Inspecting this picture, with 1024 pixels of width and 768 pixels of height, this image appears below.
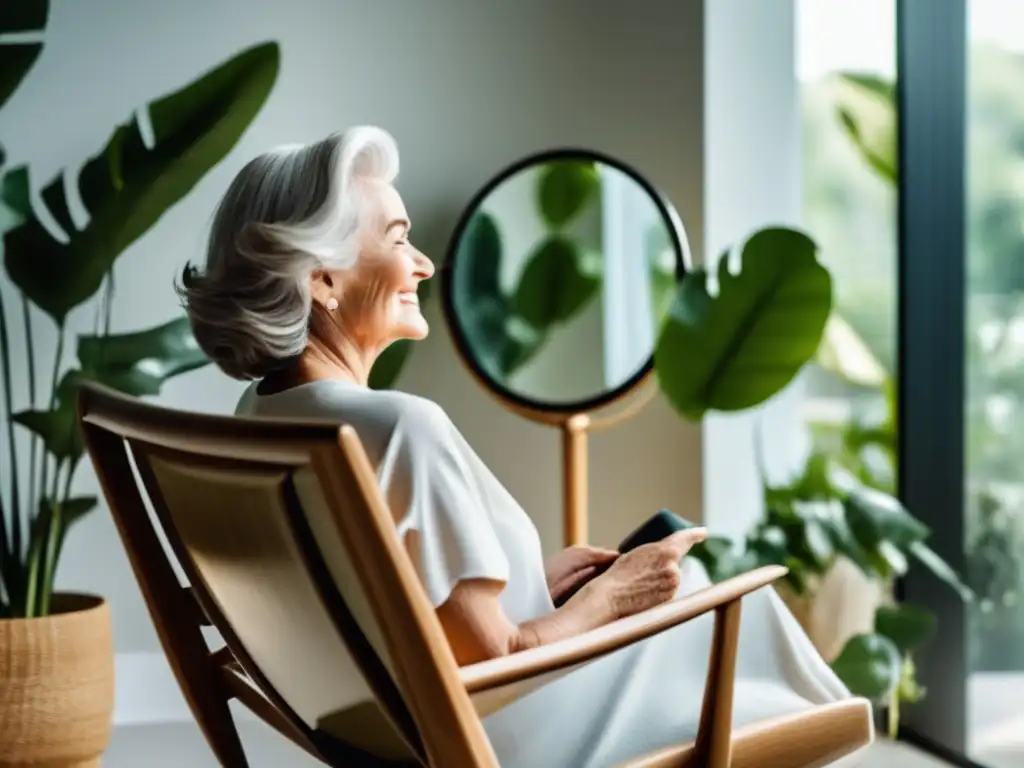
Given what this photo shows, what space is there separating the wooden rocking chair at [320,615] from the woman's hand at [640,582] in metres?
0.09

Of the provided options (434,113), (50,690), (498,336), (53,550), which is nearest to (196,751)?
(50,690)

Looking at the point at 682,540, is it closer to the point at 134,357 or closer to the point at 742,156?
the point at 134,357

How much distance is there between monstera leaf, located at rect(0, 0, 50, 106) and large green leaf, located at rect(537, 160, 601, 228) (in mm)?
1115

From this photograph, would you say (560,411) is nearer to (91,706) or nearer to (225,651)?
(91,706)

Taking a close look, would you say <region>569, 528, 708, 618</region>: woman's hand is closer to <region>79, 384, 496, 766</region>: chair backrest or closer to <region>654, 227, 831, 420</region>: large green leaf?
<region>79, 384, 496, 766</region>: chair backrest

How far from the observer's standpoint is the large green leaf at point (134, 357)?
3.07m

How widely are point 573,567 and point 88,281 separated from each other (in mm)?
1661

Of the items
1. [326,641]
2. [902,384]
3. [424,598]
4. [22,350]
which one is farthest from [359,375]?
[22,350]

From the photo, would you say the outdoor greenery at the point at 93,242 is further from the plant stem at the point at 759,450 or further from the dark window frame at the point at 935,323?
the dark window frame at the point at 935,323

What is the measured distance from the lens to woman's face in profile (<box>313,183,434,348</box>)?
5.30 feet

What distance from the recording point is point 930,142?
10.4 ft

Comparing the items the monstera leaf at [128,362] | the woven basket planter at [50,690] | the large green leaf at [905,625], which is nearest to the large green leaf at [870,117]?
the large green leaf at [905,625]

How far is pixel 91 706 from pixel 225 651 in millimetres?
1353

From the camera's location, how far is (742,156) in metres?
3.59
